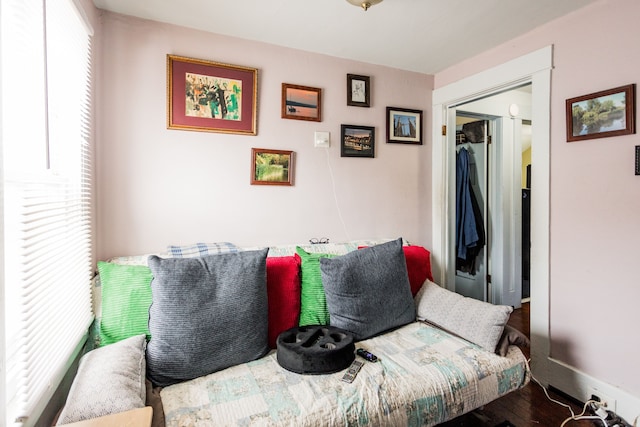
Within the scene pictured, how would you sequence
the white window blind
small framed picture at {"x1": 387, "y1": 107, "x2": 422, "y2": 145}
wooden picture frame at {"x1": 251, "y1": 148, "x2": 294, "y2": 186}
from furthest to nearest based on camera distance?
small framed picture at {"x1": 387, "y1": 107, "x2": 422, "y2": 145} < wooden picture frame at {"x1": 251, "y1": 148, "x2": 294, "y2": 186} < the white window blind

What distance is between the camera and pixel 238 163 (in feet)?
7.63

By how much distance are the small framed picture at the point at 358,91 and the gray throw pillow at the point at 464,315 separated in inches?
58.2

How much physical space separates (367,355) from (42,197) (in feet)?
5.06

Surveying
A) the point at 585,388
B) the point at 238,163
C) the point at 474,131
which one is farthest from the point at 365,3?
the point at 585,388

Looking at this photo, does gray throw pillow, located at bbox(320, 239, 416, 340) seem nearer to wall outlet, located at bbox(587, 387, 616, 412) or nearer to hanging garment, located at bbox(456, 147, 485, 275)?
wall outlet, located at bbox(587, 387, 616, 412)

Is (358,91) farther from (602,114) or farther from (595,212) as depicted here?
(595,212)

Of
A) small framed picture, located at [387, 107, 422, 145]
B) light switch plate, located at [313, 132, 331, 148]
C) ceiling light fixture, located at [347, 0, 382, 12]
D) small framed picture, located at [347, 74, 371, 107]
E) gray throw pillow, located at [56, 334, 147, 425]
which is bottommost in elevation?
gray throw pillow, located at [56, 334, 147, 425]

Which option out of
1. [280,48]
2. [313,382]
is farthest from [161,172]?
[313,382]

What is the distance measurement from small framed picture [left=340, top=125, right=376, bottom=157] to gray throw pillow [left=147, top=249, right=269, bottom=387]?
1.33 m

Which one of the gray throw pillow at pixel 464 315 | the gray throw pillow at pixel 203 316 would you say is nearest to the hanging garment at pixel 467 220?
the gray throw pillow at pixel 464 315

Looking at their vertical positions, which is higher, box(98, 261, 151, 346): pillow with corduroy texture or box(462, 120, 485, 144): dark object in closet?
box(462, 120, 485, 144): dark object in closet

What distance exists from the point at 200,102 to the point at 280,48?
Result: 0.72m

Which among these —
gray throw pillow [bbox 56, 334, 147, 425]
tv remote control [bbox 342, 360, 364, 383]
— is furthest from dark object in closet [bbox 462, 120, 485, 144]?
gray throw pillow [bbox 56, 334, 147, 425]

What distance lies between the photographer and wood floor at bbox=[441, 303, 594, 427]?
1817mm
